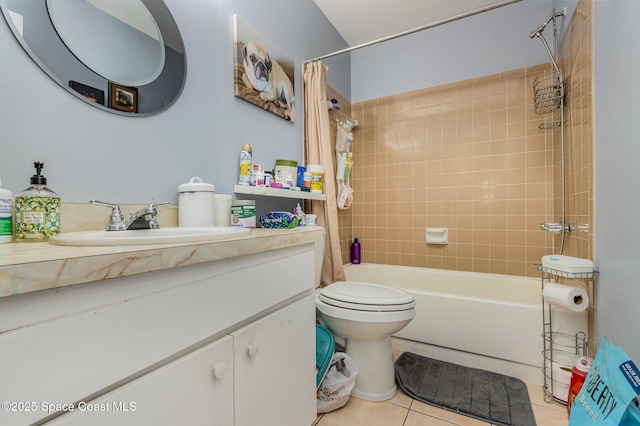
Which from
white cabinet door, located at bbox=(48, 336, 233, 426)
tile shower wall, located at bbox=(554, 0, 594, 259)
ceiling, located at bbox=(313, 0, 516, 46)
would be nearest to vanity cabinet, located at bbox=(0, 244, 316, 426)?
white cabinet door, located at bbox=(48, 336, 233, 426)

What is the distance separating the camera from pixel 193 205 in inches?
41.7

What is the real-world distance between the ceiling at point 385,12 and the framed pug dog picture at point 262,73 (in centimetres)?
70

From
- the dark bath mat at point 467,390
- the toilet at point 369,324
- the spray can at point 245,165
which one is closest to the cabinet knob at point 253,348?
the toilet at point 369,324

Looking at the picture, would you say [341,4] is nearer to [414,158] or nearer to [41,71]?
[414,158]

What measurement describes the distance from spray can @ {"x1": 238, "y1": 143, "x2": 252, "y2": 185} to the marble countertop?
683 millimetres

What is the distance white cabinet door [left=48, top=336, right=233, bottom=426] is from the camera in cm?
48

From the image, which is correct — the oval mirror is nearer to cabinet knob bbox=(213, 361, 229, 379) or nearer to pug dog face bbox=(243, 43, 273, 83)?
pug dog face bbox=(243, 43, 273, 83)

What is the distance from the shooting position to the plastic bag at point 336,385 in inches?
50.3

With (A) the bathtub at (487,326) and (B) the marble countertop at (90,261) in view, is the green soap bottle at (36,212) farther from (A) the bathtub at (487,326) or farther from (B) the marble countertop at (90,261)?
(A) the bathtub at (487,326)

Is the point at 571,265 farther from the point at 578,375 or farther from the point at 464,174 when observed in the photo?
the point at 464,174

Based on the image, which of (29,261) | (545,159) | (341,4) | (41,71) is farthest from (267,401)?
(341,4)

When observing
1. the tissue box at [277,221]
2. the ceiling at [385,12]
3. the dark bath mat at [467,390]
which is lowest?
the dark bath mat at [467,390]

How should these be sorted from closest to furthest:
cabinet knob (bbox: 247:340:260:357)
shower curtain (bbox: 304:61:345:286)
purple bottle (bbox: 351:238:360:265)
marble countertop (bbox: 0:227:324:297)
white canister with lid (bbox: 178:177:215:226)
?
marble countertop (bbox: 0:227:324:297)
cabinet knob (bbox: 247:340:260:357)
white canister with lid (bbox: 178:177:215:226)
shower curtain (bbox: 304:61:345:286)
purple bottle (bbox: 351:238:360:265)

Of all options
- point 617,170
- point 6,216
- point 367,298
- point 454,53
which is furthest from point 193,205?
point 454,53
